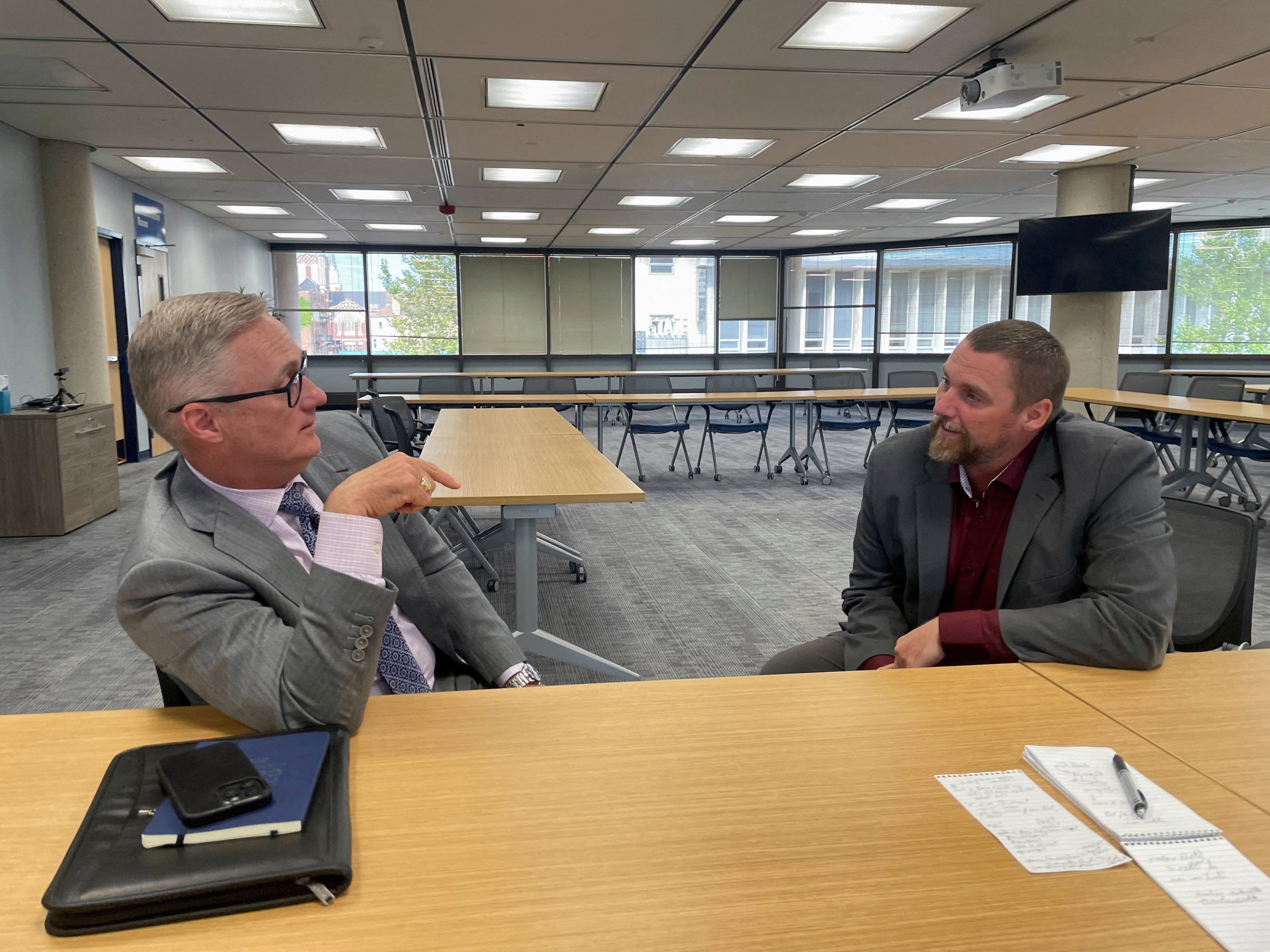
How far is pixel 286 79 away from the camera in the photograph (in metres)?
4.99

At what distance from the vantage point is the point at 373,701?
1.22 m

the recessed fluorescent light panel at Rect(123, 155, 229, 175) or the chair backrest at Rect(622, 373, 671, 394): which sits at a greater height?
the recessed fluorescent light panel at Rect(123, 155, 229, 175)

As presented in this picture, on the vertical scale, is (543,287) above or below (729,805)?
above

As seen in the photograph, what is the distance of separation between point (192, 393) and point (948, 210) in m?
10.5

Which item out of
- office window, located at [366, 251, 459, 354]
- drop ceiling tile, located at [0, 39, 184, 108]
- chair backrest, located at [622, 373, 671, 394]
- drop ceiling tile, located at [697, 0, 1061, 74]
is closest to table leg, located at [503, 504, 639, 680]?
drop ceiling tile, located at [697, 0, 1061, 74]

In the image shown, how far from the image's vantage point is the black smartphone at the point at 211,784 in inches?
33.2

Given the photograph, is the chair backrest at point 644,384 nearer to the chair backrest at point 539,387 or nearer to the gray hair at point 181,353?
the chair backrest at point 539,387

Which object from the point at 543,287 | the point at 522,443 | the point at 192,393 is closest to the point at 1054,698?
the point at 192,393

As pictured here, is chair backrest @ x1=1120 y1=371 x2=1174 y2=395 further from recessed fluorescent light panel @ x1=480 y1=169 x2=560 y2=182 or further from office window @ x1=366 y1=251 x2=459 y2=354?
office window @ x1=366 y1=251 x2=459 y2=354

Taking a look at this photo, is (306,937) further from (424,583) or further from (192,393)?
(424,583)

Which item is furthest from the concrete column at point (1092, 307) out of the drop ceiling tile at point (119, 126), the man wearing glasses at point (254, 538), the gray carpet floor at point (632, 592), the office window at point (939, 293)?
the man wearing glasses at point (254, 538)

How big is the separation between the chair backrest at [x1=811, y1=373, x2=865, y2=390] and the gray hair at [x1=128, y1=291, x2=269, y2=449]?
23.9 ft

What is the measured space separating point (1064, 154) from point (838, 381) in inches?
107

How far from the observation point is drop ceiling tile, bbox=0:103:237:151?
571cm
